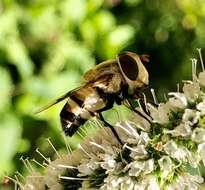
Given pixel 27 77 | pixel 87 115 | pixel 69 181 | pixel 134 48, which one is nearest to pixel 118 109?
pixel 87 115

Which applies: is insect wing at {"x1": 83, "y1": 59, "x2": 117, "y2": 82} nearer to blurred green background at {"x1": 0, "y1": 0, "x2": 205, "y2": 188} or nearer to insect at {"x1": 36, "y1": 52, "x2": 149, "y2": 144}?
insect at {"x1": 36, "y1": 52, "x2": 149, "y2": 144}

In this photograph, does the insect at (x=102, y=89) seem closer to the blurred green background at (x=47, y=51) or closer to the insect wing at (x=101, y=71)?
the insect wing at (x=101, y=71)

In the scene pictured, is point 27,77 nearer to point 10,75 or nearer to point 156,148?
point 10,75

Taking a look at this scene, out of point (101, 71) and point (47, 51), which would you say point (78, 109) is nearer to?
point (101, 71)

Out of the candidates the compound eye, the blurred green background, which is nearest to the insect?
the compound eye

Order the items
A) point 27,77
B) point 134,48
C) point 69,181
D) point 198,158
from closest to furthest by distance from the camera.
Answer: point 198,158 < point 69,181 < point 27,77 < point 134,48

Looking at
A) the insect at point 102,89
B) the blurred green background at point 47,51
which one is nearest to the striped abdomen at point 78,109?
the insect at point 102,89

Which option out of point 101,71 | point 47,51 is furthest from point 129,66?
point 47,51

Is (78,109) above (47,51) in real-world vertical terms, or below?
above
